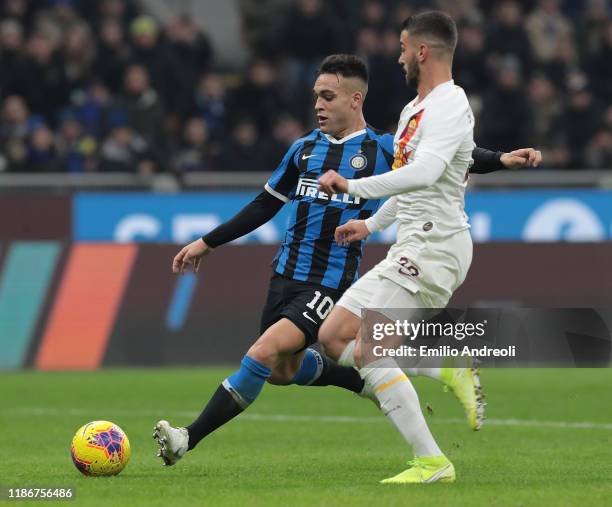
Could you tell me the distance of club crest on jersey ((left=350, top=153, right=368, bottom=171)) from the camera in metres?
8.58

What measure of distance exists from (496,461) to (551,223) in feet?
30.7

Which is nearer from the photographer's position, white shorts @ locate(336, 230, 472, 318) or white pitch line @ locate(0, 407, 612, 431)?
white shorts @ locate(336, 230, 472, 318)

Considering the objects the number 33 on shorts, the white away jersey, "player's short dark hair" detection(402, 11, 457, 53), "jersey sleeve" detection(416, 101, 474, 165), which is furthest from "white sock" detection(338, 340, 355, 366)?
"player's short dark hair" detection(402, 11, 457, 53)

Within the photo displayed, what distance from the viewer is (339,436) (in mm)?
10039

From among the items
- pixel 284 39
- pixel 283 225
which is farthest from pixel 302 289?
pixel 284 39

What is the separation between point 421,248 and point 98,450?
2038mm

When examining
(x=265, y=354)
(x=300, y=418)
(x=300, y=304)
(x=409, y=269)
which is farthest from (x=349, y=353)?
(x=300, y=418)

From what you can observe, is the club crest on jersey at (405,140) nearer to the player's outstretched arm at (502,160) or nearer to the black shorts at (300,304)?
the player's outstretched arm at (502,160)

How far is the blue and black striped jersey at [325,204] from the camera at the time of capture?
8.56m

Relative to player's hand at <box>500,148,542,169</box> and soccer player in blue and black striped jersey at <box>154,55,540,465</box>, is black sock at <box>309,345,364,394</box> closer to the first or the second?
soccer player in blue and black striped jersey at <box>154,55,540,465</box>

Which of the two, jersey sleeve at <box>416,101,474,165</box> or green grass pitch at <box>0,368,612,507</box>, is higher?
jersey sleeve at <box>416,101,474,165</box>

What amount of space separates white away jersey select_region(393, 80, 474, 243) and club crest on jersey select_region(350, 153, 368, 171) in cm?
94

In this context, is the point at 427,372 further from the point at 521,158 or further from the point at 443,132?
the point at 443,132

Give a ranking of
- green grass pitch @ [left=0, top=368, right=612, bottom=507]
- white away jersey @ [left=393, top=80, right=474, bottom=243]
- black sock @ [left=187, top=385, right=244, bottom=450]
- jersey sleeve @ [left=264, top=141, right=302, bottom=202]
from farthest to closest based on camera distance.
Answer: jersey sleeve @ [left=264, top=141, right=302, bottom=202], black sock @ [left=187, top=385, right=244, bottom=450], white away jersey @ [left=393, top=80, right=474, bottom=243], green grass pitch @ [left=0, top=368, right=612, bottom=507]
